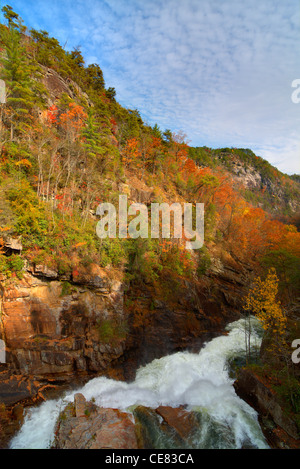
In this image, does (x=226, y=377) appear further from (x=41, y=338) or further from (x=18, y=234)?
(x=18, y=234)

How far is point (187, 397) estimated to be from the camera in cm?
1259

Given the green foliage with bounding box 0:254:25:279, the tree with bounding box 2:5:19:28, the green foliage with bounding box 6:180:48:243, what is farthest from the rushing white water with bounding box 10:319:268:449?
the tree with bounding box 2:5:19:28

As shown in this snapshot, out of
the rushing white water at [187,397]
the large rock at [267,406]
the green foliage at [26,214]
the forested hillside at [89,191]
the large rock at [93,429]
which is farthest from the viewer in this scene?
the forested hillside at [89,191]

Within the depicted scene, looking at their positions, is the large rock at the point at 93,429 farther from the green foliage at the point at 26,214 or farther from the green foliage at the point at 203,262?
the green foliage at the point at 203,262

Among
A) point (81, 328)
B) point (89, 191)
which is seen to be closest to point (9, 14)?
point (89, 191)

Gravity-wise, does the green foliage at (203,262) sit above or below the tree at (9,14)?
below

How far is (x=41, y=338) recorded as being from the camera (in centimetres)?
1255

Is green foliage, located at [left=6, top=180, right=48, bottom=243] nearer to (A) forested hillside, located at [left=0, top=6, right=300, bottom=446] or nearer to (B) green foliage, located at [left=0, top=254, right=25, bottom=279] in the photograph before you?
(A) forested hillside, located at [left=0, top=6, right=300, bottom=446]

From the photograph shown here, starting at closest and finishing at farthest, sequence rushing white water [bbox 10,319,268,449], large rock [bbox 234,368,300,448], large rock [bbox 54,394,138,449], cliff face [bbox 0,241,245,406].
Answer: large rock [bbox 54,394,138,449] < rushing white water [bbox 10,319,268,449] < large rock [bbox 234,368,300,448] < cliff face [bbox 0,241,245,406]

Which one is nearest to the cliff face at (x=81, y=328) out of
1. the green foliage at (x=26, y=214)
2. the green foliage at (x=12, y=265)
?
the green foliage at (x=12, y=265)

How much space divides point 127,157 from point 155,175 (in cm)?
584

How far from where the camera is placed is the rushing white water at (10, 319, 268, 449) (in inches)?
382

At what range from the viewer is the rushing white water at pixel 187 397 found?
31.9ft
